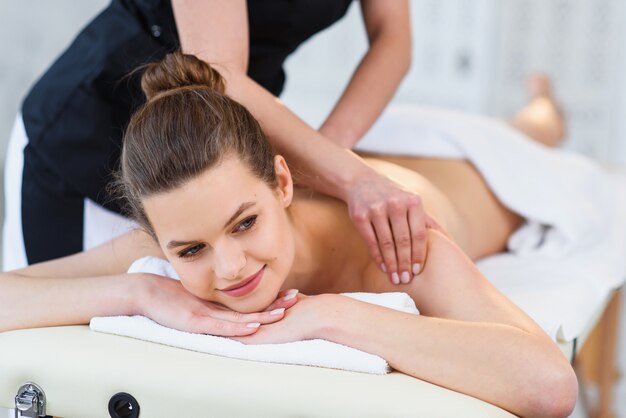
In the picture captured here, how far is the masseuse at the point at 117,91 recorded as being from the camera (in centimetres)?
164

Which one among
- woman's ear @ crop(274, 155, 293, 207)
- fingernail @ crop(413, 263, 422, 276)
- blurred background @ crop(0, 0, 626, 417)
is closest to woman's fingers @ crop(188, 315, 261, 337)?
woman's ear @ crop(274, 155, 293, 207)

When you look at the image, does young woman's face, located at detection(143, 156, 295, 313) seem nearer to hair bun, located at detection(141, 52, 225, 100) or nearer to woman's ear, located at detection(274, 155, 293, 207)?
woman's ear, located at detection(274, 155, 293, 207)

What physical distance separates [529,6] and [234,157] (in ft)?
10.5

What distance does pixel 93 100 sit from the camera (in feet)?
6.10

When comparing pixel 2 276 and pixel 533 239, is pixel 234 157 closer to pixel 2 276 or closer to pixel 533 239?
pixel 2 276

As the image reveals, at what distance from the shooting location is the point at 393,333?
1259 mm

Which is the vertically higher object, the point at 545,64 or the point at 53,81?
the point at 53,81

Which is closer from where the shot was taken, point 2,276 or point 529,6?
point 2,276

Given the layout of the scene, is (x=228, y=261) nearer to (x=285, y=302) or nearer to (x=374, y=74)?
(x=285, y=302)

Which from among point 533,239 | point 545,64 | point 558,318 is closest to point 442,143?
point 533,239

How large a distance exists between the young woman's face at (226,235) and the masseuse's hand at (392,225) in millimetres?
212

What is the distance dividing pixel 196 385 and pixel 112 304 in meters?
0.30

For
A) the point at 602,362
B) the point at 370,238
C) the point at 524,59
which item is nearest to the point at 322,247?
the point at 370,238

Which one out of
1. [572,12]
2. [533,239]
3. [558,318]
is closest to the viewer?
[558,318]
